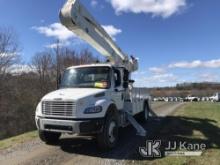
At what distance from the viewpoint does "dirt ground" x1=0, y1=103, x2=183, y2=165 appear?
7.79 m

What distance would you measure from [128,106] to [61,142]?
9.53ft

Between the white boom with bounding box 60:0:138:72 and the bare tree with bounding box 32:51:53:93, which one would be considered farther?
the bare tree with bounding box 32:51:53:93

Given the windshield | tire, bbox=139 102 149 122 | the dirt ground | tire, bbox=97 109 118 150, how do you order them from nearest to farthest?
the dirt ground < tire, bbox=97 109 118 150 < the windshield < tire, bbox=139 102 149 122

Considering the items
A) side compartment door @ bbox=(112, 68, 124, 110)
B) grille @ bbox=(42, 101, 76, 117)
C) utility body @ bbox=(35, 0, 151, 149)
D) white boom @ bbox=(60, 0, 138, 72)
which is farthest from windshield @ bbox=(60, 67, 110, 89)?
grille @ bbox=(42, 101, 76, 117)

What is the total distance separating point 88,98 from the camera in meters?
8.61

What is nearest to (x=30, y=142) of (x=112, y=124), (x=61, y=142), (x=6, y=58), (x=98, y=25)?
(x=61, y=142)

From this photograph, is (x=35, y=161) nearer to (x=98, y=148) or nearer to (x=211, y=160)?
(x=98, y=148)

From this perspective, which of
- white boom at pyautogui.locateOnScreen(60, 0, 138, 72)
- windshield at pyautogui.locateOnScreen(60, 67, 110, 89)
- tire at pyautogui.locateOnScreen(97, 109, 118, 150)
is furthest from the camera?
windshield at pyautogui.locateOnScreen(60, 67, 110, 89)

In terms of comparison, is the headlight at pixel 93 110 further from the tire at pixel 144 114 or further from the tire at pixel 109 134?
the tire at pixel 144 114

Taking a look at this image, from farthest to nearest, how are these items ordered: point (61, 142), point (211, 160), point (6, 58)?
point (6, 58) < point (61, 142) < point (211, 160)

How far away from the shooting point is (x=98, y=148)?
917cm

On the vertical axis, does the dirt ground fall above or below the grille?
below

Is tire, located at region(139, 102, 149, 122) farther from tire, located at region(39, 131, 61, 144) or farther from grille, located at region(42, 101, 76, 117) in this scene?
grille, located at region(42, 101, 76, 117)

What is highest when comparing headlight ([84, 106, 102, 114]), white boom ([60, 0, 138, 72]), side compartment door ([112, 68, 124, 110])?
white boom ([60, 0, 138, 72])
